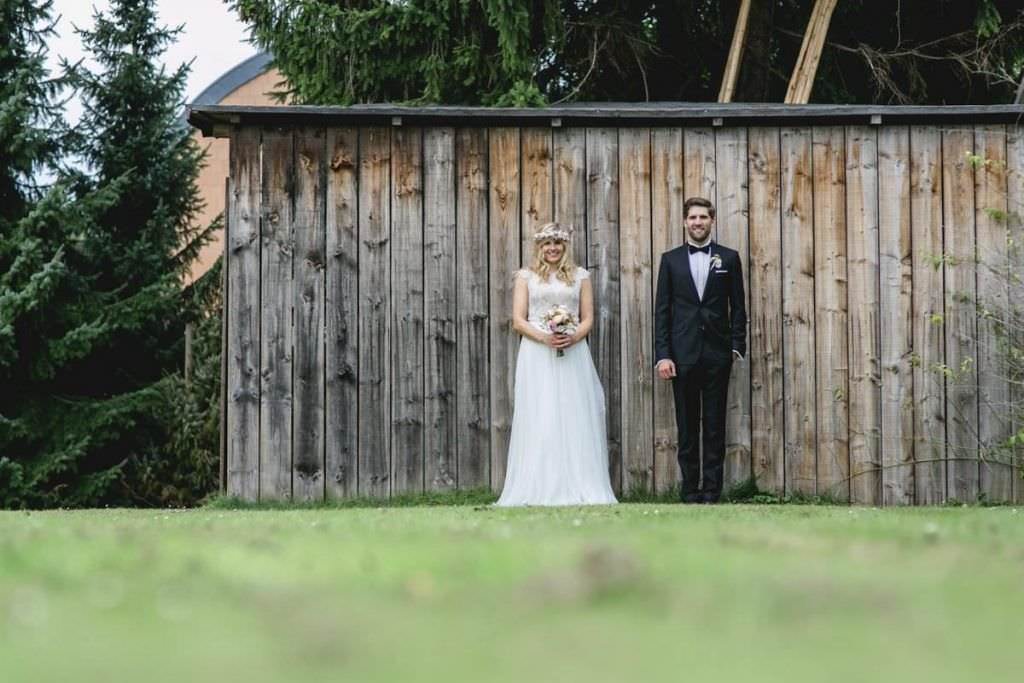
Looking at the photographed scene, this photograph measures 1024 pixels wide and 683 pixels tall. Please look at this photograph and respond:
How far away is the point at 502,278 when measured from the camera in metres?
10.8

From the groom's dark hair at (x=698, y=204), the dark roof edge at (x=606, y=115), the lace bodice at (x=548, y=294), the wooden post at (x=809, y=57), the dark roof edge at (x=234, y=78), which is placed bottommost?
the lace bodice at (x=548, y=294)

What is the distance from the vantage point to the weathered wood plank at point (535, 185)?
35.3 feet

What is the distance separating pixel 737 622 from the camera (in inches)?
121

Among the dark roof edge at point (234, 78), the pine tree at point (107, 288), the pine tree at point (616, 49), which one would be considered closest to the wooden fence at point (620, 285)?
the pine tree at point (616, 49)

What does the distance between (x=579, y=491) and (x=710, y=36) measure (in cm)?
760

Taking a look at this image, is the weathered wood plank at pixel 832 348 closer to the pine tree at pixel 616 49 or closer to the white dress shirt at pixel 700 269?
the white dress shirt at pixel 700 269

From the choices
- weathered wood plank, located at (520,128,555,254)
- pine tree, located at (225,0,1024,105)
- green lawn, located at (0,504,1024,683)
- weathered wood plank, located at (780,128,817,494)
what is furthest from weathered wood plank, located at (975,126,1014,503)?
green lawn, located at (0,504,1024,683)

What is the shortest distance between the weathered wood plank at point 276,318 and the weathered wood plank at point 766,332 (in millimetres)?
3258

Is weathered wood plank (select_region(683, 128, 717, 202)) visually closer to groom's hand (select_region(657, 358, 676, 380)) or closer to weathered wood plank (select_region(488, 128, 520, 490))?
weathered wood plank (select_region(488, 128, 520, 490))

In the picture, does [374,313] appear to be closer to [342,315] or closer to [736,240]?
[342,315]

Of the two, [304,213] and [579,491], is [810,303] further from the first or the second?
[304,213]

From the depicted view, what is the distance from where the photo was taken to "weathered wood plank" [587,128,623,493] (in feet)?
35.1

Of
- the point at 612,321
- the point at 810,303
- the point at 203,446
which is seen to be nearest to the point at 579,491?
the point at 612,321

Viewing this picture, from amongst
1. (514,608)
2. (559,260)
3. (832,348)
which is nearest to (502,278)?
(559,260)
